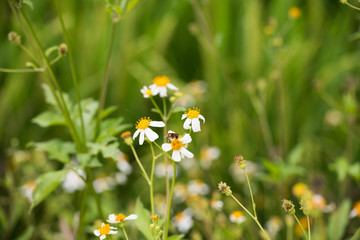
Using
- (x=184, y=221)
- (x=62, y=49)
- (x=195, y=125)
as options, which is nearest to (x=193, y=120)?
(x=195, y=125)

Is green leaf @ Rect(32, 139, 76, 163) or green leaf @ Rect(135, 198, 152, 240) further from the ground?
green leaf @ Rect(32, 139, 76, 163)

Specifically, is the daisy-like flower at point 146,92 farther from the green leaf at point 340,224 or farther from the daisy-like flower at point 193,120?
the green leaf at point 340,224

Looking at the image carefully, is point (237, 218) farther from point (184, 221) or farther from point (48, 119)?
point (48, 119)

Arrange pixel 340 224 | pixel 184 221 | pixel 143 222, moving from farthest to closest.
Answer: pixel 184 221, pixel 340 224, pixel 143 222

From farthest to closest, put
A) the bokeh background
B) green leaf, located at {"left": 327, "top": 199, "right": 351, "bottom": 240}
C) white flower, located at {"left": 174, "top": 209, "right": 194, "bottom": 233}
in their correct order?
the bokeh background
white flower, located at {"left": 174, "top": 209, "right": 194, "bottom": 233}
green leaf, located at {"left": 327, "top": 199, "right": 351, "bottom": 240}

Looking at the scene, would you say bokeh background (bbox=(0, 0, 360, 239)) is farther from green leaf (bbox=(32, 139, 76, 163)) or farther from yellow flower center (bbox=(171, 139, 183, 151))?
yellow flower center (bbox=(171, 139, 183, 151))

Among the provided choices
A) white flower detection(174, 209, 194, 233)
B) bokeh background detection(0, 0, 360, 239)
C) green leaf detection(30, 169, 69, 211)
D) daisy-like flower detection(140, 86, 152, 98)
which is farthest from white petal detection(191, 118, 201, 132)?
bokeh background detection(0, 0, 360, 239)
